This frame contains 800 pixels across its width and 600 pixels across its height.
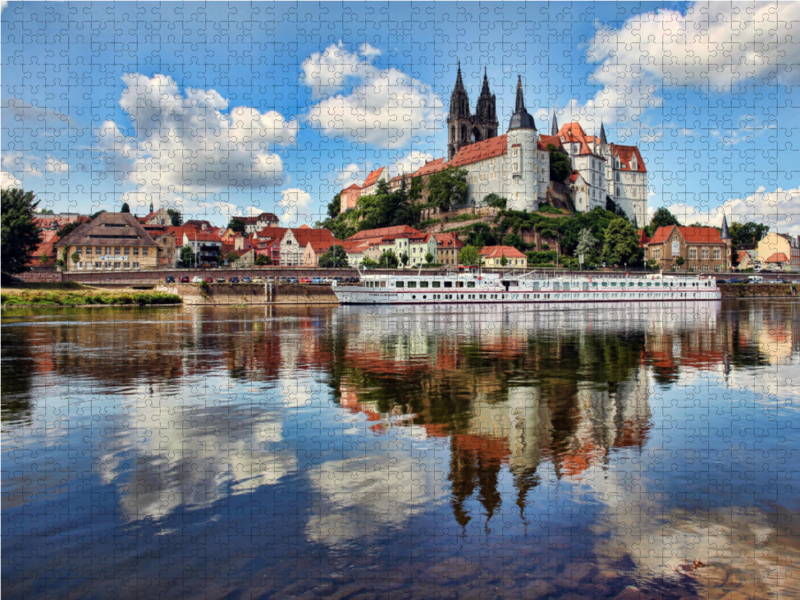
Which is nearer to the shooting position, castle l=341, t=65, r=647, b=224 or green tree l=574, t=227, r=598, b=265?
green tree l=574, t=227, r=598, b=265

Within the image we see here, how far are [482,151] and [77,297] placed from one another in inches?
3996

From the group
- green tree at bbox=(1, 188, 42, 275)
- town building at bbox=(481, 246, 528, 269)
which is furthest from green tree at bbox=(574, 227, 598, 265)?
green tree at bbox=(1, 188, 42, 275)

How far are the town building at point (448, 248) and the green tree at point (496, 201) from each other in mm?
12157

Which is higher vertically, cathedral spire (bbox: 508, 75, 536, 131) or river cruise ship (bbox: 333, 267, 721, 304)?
cathedral spire (bbox: 508, 75, 536, 131)

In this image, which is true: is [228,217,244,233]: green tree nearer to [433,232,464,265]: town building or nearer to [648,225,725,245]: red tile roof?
[433,232,464,265]: town building

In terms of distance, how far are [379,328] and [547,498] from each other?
32.2m

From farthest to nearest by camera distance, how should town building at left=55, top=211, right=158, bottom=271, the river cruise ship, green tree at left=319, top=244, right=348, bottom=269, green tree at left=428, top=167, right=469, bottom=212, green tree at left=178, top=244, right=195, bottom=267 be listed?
green tree at left=428, top=167, right=469, bottom=212 < green tree at left=178, top=244, right=195, bottom=267 < green tree at left=319, top=244, right=348, bottom=269 < town building at left=55, top=211, right=158, bottom=271 < the river cruise ship

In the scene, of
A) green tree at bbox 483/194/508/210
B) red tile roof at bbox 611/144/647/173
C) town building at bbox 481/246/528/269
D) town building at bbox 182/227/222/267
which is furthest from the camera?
red tile roof at bbox 611/144/647/173

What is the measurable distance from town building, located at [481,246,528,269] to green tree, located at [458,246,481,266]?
5.77 ft

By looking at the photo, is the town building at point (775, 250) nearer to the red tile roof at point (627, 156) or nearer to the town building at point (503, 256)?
the red tile roof at point (627, 156)

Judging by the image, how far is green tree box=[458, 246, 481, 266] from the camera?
126 m

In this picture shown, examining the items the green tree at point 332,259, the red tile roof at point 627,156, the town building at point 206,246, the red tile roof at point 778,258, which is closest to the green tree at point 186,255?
the town building at point 206,246

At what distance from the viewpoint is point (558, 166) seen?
496 ft

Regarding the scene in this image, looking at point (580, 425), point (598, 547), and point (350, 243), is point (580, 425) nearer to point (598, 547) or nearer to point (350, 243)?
point (598, 547)
